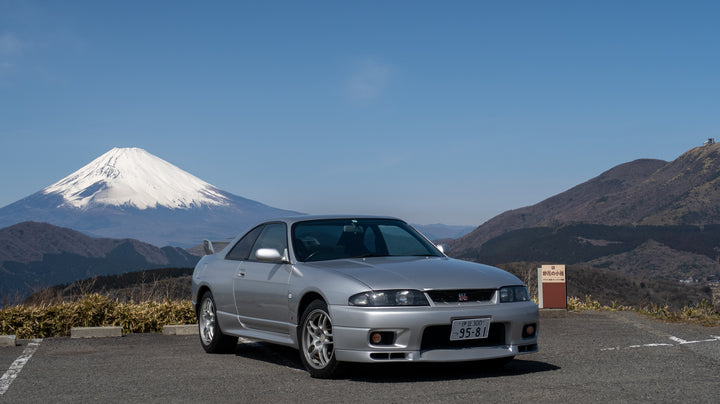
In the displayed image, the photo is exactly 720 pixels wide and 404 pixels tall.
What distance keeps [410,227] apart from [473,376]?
88.1 inches

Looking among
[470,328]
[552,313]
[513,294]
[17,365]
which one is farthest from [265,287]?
[552,313]

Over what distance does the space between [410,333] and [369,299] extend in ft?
1.39

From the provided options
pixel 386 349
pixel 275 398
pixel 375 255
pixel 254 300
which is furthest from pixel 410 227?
pixel 275 398

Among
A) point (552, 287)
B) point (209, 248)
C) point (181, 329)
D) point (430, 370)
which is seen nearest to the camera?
point (430, 370)

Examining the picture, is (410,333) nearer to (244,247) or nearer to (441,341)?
(441,341)

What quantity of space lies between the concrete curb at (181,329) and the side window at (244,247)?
2.41 m

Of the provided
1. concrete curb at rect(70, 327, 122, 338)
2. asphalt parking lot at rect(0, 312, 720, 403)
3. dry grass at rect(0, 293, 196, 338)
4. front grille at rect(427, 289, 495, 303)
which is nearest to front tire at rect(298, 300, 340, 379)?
asphalt parking lot at rect(0, 312, 720, 403)

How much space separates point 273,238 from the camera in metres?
8.10

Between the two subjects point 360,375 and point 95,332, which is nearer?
point 360,375

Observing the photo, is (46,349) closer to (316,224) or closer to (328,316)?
(316,224)

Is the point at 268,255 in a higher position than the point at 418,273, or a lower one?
higher

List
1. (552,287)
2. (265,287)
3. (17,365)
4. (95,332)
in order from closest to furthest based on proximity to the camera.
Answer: (265,287) → (17,365) → (95,332) → (552,287)

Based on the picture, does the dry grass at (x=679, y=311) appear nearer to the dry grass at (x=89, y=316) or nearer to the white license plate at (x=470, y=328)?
the white license plate at (x=470, y=328)

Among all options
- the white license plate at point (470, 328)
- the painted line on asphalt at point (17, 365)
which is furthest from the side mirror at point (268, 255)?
the painted line on asphalt at point (17, 365)
